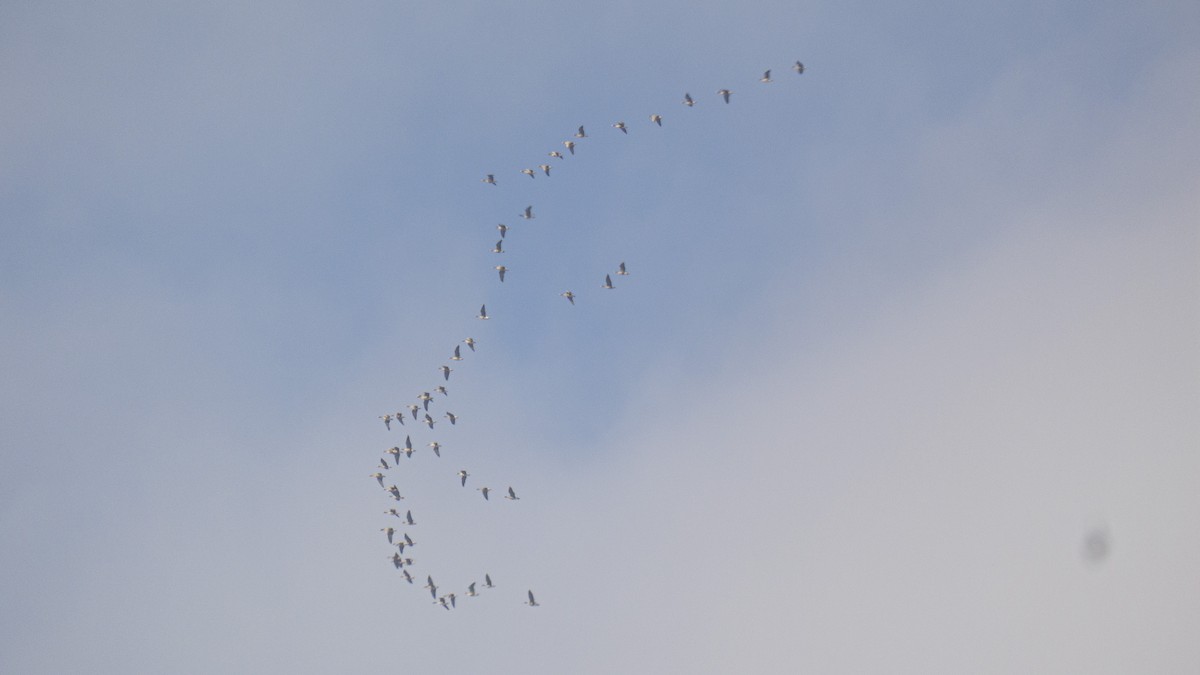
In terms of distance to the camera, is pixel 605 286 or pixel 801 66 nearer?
pixel 801 66

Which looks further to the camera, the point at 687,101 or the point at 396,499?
the point at 396,499

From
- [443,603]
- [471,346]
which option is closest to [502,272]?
[471,346]

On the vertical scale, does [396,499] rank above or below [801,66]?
below

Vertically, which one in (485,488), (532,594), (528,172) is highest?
(528,172)

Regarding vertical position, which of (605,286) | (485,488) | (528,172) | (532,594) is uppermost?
(528,172)

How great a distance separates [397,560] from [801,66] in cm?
5797

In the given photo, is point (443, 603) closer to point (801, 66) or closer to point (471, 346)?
point (471, 346)

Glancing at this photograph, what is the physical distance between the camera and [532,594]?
16238 cm

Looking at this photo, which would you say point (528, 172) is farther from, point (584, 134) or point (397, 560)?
point (397, 560)

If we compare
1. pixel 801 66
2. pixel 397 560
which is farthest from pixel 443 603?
pixel 801 66

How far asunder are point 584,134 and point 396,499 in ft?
125

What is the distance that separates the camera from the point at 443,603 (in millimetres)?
165500

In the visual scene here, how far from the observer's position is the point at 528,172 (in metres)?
161

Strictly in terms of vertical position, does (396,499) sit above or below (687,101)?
below
